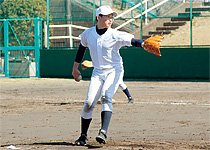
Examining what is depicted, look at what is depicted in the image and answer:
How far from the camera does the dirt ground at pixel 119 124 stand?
6.58 meters

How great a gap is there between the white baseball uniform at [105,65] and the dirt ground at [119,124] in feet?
2.12

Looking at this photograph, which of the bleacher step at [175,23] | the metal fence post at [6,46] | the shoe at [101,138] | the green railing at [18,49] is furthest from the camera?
the metal fence post at [6,46]

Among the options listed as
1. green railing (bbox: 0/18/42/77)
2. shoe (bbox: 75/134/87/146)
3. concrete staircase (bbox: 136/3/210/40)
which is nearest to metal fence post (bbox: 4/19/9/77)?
green railing (bbox: 0/18/42/77)

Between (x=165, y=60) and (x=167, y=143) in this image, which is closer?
(x=167, y=143)

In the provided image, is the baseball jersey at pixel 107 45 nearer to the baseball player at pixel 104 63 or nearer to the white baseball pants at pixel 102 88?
the baseball player at pixel 104 63

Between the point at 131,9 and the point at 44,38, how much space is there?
17.6 feet

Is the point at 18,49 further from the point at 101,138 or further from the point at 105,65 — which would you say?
the point at 101,138

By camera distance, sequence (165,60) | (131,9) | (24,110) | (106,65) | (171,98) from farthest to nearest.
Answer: (131,9)
(165,60)
(171,98)
(24,110)
(106,65)

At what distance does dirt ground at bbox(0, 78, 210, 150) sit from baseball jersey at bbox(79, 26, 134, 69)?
3.89 ft

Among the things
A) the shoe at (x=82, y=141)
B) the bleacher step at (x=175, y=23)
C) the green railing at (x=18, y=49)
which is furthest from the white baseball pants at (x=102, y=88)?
the green railing at (x=18, y=49)

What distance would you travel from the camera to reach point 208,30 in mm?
23812

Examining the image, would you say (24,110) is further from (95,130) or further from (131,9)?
(131,9)

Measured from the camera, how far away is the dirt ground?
259 inches

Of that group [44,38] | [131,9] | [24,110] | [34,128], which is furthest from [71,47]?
[34,128]
